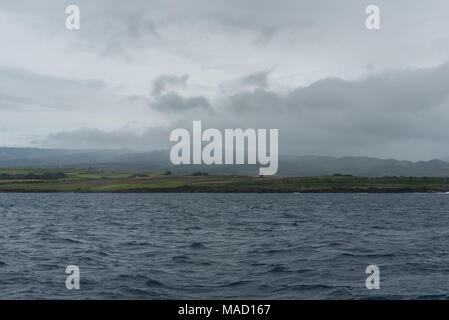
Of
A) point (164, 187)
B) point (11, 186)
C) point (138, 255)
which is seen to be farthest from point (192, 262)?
point (11, 186)

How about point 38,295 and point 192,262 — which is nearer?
point 38,295

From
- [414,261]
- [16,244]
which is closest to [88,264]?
[16,244]

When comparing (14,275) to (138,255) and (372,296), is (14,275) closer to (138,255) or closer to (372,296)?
(138,255)

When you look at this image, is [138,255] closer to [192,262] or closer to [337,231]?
[192,262]

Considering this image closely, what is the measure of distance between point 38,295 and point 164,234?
80.6 feet

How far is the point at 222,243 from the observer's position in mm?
37688

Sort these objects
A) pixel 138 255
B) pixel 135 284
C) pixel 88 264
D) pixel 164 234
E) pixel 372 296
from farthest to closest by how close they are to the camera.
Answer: pixel 164 234
pixel 138 255
pixel 88 264
pixel 135 284
pixel 372 296

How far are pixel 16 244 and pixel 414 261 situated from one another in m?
30.9

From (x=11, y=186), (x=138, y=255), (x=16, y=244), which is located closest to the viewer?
(x=138, y=255)

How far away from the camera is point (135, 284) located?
22.0m
